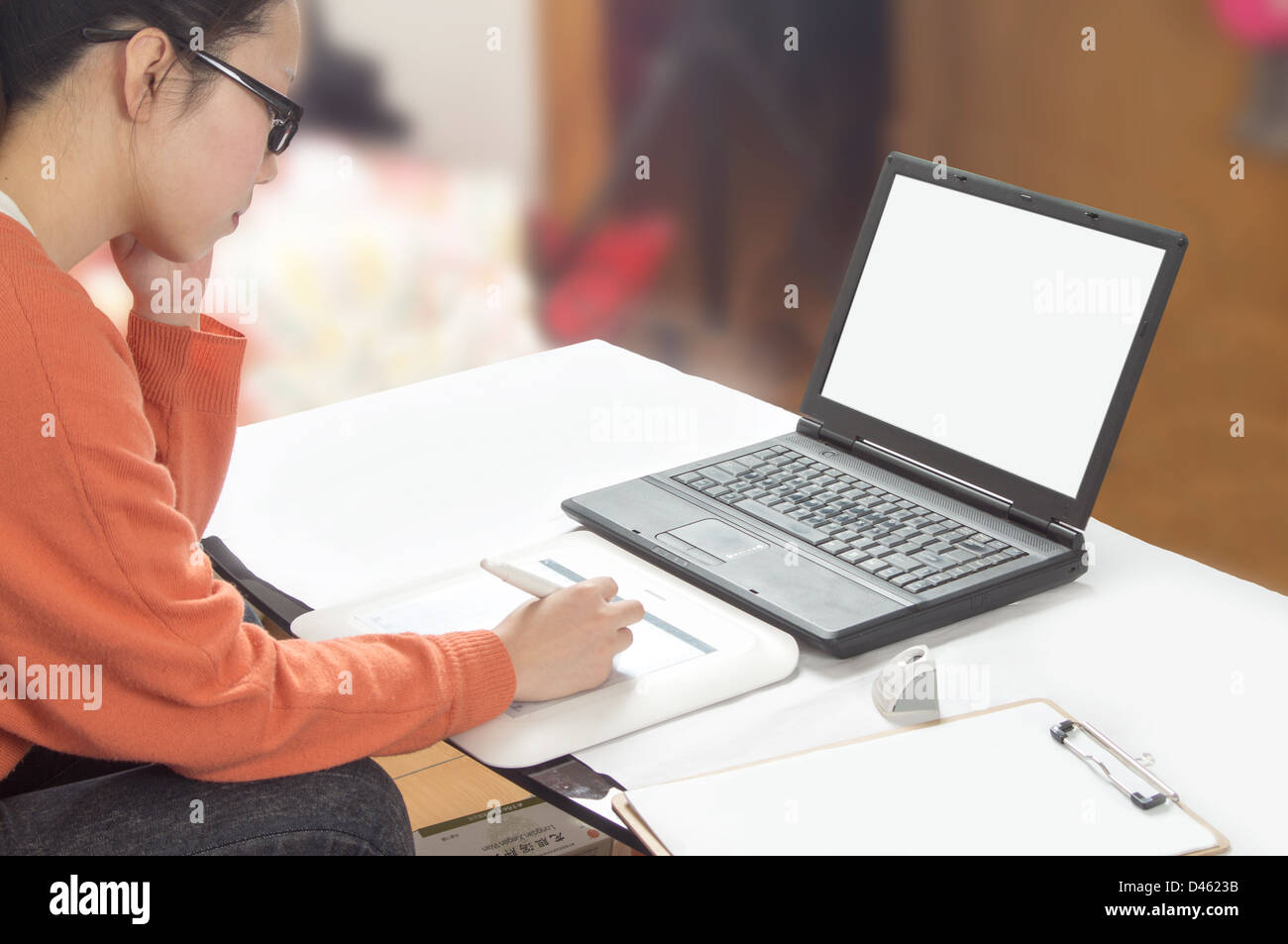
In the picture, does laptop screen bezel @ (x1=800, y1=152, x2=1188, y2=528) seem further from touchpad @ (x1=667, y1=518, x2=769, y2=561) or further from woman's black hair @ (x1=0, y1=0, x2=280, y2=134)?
woman's black hair @ (x1=0, y1=0, x2=280, y2=134)

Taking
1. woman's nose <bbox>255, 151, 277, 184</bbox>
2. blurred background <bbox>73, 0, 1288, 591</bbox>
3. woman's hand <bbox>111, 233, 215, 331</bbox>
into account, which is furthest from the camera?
blurred background <bbox>73, 0, 1288, 591</bbox>

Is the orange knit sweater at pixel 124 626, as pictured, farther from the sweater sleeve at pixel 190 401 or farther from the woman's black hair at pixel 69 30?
the sweater sleeve at pixel 190 401

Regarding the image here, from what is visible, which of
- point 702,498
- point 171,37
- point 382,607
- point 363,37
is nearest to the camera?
point 171,37

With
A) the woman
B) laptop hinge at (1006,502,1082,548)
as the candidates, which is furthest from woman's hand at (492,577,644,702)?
laptop hinge at (1006,502,1082,548)

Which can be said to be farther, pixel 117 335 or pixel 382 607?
pixel 382 607

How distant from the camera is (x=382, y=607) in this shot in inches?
42.0

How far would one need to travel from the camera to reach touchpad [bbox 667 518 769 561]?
111 cm

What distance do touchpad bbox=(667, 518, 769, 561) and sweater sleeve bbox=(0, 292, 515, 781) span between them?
10.3 inches

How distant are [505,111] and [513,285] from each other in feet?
1.02

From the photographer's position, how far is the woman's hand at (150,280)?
1.22 m

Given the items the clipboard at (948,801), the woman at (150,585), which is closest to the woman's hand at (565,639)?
the woman at (150,585)

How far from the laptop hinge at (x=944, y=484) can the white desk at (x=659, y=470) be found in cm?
5

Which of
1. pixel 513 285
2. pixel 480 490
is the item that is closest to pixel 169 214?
pixel 480 490
